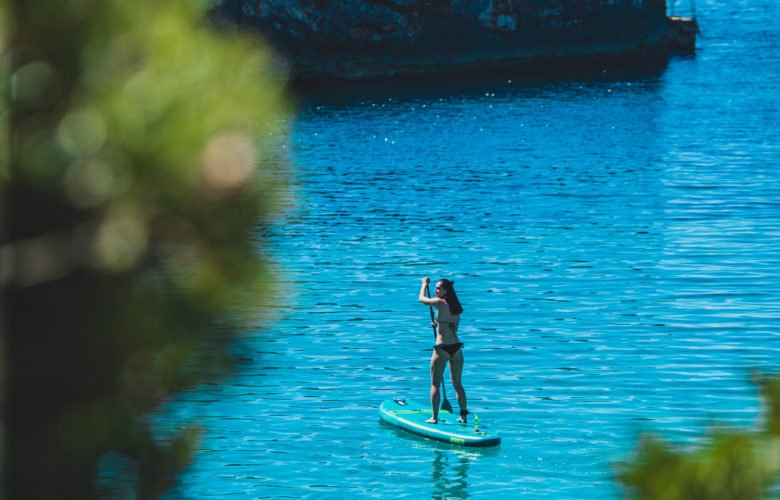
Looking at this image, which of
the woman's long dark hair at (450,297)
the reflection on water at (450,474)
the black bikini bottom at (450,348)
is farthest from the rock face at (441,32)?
the reflection on water at (450,474)

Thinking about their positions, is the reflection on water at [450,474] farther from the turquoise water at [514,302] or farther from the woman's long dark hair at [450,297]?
the woman's long dark hair at [450,297]

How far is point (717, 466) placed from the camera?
3.39 meters

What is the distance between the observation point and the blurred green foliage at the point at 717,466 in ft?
11.0

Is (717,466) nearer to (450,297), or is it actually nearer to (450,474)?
(450,474)

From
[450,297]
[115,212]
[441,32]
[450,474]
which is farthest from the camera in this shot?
[441,32]

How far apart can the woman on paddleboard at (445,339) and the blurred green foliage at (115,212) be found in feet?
57.7

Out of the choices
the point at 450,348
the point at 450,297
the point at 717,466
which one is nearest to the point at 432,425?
the point at 450,348

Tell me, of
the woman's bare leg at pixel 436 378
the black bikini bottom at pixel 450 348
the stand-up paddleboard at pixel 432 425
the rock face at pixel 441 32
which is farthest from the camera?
the rock face at pixel 441 32

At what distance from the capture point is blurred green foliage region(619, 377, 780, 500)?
334 centimetres

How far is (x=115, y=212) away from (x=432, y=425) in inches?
→ 752

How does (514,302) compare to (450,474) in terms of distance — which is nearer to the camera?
(450,474)

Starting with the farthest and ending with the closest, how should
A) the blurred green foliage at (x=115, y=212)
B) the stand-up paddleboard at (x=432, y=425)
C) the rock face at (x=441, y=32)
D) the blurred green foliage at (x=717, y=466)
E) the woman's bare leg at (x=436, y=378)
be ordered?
the rock face at (x=441, y=32) < the woman's bare leg at (x=436, y=378) < the stand-up paddleboard at (x=432, y=425) < the blurred green foliage at (x=717, y=466) < the blurred green foliage at (x=115, y=212)

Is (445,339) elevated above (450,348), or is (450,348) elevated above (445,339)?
(445,339)

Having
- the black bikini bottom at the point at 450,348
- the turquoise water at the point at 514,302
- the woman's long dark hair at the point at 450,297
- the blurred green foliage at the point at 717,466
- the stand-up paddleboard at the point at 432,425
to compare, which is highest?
the blurred green foliage at the point at 717,466
